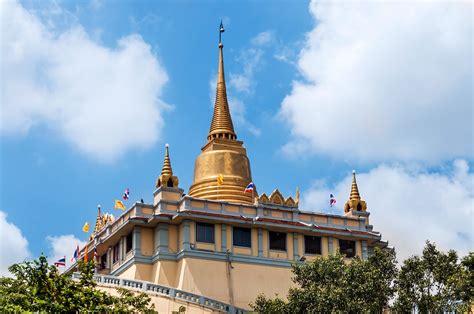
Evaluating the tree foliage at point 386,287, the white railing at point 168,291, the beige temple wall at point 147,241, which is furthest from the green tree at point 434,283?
the beige temple wall at point 147,241

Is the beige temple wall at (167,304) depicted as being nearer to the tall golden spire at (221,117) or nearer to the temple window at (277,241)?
the temple window at (277,241)

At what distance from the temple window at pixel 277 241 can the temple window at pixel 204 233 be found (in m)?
4.92

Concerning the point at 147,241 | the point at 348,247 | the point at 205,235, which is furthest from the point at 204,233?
the point at 348,247

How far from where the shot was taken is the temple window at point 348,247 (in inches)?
2985

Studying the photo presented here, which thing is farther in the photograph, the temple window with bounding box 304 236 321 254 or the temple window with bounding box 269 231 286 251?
the temple window with bounding box 304 236 321 254

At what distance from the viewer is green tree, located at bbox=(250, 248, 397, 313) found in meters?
55.0

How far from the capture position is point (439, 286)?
2125 inches

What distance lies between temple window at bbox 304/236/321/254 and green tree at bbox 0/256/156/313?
83.6ft

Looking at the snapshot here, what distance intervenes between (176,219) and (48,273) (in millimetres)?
20661

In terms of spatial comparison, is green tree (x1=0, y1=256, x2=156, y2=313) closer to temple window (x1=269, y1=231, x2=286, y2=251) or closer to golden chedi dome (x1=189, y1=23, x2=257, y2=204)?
temple window (x1=269, y1=231, x2=286, y2=251)

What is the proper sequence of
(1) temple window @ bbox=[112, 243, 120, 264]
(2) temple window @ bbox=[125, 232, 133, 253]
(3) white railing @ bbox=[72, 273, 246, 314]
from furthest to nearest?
(1) temple window @ bbox=[112, 243, 120, 264] → (2) temple window @ bbox=[125, 232, 133, 253] → (3) white railing @ bbox=[72, 273, 246, 314]

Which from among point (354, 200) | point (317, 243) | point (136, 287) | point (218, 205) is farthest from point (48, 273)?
point (354, 200)

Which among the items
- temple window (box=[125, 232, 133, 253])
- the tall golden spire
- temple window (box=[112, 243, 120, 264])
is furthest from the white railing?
the tall golden spire

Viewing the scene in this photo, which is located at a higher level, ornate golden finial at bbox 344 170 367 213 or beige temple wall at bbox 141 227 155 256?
ornate golden finial at bbox 344 170 367 213
